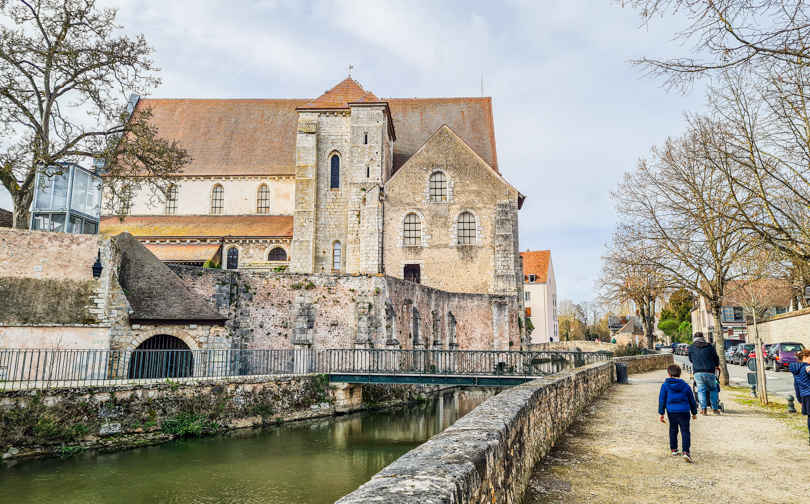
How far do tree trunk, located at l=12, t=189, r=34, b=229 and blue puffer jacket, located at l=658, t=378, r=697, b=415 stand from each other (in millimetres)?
Result: 20279

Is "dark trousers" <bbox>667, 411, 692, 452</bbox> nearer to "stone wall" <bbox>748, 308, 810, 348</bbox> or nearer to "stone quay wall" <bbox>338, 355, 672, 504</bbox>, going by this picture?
"stone quay wall" <bbox>338, 355, 672, 504</bbox>

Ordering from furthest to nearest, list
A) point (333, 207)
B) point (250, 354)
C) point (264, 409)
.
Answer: point (333, 207) < point (250, 354) < point (264, 409)

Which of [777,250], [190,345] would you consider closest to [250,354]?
[190,345]

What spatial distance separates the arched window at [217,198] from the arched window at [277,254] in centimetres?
561

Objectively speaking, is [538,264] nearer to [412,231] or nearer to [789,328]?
[412,231]

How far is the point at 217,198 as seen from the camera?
33.1m

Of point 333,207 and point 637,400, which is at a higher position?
point 333,207

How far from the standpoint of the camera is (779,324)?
28719 millimetres

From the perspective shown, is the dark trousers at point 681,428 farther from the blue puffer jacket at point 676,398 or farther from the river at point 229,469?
the river at point 229,469

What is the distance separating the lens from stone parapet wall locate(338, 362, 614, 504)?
2.78 meters

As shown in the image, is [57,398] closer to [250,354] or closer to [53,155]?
[250,354]

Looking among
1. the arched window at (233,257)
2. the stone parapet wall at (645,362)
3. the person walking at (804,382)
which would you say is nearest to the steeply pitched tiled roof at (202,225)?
the arched window at (233,257)

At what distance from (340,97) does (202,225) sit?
425 inches

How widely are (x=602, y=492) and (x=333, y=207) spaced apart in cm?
2674
